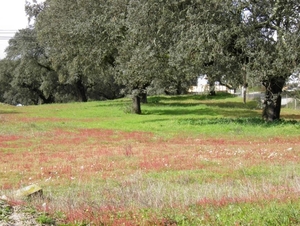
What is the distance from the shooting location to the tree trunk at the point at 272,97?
23375 millimetres

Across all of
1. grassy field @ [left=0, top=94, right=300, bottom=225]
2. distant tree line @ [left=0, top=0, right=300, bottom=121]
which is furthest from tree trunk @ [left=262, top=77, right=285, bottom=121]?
grassy field @ [left=0, top=94, right=300, bottom=225]

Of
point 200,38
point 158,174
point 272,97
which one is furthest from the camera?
point 272,97

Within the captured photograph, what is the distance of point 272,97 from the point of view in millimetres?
24172

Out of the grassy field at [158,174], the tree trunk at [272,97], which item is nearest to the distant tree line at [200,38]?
A: the tree trunk at [272,97]

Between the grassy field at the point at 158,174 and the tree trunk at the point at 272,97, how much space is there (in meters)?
1.53

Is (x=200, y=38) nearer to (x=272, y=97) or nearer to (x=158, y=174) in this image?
(x=272, y=97)

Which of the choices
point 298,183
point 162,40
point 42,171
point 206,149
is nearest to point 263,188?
point 298,183

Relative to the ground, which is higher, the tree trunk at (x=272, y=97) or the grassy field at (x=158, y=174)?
the tree trunk at (x=272, y=97)

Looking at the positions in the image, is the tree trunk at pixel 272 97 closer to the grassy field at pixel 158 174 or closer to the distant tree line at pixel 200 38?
the distant tree line at pixel 200 38

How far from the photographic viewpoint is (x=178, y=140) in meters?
19.1

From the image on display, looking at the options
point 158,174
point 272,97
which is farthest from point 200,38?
point 158,174

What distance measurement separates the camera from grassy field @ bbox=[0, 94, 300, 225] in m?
5.65

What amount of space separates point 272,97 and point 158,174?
15734 millimetres

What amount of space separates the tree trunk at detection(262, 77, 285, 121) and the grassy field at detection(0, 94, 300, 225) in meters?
1.53
